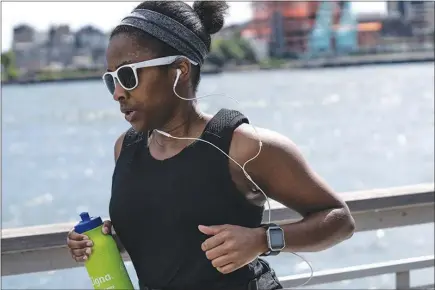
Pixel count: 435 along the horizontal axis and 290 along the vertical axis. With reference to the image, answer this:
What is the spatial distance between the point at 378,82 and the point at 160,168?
86.4 metres

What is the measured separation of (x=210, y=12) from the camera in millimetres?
2268

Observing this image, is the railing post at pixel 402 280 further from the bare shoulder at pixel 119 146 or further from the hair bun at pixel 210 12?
the hair bun at pixel 210 12

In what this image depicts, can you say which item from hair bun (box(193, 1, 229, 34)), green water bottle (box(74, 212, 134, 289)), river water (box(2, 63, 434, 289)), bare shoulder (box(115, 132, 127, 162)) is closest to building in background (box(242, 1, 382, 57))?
river water (box(2, 63, 434, 289))

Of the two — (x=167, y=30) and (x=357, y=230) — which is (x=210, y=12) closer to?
(x=167, y=30)

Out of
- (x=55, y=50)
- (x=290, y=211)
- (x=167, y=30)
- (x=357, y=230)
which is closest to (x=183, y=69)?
(x=167, y=30)

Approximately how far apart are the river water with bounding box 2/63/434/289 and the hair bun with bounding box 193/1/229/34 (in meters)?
0.30

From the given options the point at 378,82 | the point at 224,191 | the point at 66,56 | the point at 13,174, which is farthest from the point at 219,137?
A: the point at 66,56

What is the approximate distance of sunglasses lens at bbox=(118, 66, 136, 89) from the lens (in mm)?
2121

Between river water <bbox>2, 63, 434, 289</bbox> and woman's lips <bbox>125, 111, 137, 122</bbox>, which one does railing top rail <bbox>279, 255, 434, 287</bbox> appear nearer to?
river water <bbox>2, 63, 434, 289</bbox>

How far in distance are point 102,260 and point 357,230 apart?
5.60 feet

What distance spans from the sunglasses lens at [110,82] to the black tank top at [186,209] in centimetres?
21

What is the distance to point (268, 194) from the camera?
2.19 meters

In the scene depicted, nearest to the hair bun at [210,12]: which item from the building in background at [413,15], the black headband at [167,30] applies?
the black headband at [167,30]

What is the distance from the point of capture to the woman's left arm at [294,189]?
213cm
